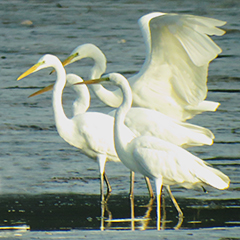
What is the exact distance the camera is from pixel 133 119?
313 inches

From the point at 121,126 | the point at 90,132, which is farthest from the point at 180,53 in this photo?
the point at 121,126

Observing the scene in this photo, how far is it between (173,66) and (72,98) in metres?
3.28

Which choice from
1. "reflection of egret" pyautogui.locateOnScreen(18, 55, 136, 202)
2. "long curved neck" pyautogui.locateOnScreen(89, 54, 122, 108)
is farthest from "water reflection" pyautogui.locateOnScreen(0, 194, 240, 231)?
"long curved neck" pyautogui.locateOnScreen(89, 54, 122, 108)

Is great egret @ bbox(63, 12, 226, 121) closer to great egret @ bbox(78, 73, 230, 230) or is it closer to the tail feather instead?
great egret @ bbox(78, 73, 230, 230)

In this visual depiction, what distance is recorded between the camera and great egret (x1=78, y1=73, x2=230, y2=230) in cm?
681

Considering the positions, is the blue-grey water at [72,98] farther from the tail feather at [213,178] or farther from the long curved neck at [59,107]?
the long curved neck at [59,107]

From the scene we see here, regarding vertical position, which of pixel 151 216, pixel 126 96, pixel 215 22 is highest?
pixel 215 22

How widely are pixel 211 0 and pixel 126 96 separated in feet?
50.5

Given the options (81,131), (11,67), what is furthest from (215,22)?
(11,67)

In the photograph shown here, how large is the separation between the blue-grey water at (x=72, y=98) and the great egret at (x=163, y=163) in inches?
12.4

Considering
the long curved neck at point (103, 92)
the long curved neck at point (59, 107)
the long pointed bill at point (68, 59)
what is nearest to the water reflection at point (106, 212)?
the long curved neck at point (59, 107)

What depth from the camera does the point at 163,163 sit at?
22.5 feet

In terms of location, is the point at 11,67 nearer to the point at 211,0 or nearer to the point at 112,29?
the point at 112,29

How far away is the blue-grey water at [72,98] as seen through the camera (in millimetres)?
7535
